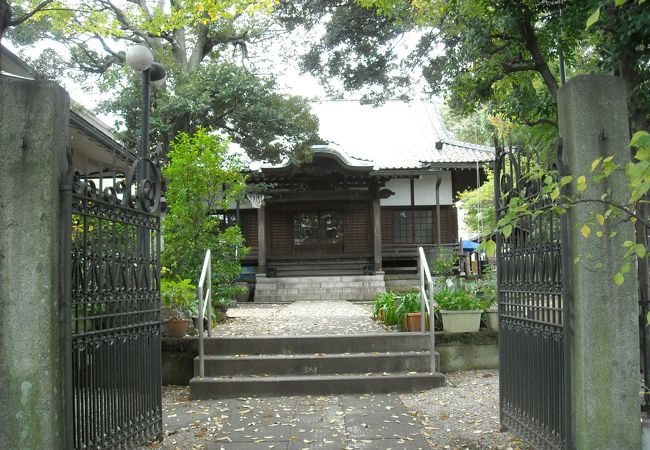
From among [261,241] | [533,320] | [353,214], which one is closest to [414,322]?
[533,320]

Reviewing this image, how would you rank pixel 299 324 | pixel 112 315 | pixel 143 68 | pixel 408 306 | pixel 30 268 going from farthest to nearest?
1. pixel 299 324
2. pixel 408 306
3. pixel 143 68
4. pixel 112 315
5. pixel 30 268

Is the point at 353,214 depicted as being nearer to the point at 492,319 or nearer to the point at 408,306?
the point at 408,306

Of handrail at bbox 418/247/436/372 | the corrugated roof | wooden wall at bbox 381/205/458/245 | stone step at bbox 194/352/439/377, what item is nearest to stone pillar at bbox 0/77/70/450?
stone step at bbox 194/352/439/377

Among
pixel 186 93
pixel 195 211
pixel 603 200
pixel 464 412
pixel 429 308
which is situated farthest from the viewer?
pixel 186 93

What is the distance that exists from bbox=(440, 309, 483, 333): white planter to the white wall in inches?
547

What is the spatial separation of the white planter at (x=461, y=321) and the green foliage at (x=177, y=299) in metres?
3.60

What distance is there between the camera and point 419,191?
21.9 m

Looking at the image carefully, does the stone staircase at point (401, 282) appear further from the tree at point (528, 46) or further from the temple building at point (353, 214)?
the tree at point (528, 46)

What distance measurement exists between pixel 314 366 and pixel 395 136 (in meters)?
18.4

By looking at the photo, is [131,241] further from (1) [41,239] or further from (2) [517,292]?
(2) [517,292]

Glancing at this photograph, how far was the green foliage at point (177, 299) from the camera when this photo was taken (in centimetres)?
798

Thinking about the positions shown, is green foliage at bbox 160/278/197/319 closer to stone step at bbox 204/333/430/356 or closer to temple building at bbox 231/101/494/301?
stone step at bbox 204/333/430/356

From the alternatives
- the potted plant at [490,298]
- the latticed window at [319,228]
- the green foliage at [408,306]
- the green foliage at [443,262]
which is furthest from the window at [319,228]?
the green foliage at [408,306]

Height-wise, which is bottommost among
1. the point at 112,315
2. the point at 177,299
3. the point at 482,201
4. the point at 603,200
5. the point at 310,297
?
the point at 310,297
